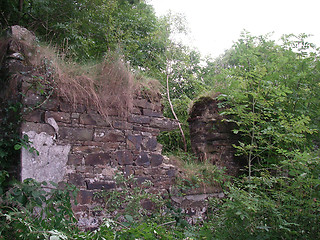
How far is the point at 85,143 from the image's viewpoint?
3.94 m

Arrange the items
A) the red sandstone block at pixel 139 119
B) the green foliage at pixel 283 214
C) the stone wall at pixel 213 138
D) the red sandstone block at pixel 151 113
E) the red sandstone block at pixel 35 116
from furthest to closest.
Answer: the stone wall at pixel 213 138
the red sandstone block at pixel 151 113
the red sandstone block at pixel 139 119
the red sandstone block at pixel 35 116
the green foliage at pixel 283 214

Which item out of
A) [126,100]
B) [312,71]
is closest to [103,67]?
[126,100]

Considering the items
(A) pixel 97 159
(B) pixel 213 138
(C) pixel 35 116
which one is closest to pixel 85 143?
(A) pixel 97 159

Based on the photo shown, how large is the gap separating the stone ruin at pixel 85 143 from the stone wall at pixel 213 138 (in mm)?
886

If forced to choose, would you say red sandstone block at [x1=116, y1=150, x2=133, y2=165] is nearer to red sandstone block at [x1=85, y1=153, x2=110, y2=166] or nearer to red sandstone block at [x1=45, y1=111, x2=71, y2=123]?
red sandstone block at [x1=85, y1=153, x2=110, y2=166]

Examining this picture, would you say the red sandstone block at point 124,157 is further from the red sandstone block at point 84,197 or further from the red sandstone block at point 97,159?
the red sandstone block at point 84,197

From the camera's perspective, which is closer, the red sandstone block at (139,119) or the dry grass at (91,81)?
the dry grass at (91,81)

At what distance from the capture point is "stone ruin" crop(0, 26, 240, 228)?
3.47m

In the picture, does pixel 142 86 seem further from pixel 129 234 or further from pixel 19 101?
pixel 129 234

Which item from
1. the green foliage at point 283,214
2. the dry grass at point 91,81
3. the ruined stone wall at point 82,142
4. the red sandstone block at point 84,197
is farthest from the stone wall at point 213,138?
the red sandstone block at point 84,197

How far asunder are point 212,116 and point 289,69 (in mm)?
1919

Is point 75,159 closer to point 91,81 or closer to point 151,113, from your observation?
point 91,81

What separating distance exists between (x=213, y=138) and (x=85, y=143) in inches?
124

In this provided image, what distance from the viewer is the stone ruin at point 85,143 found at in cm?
347
